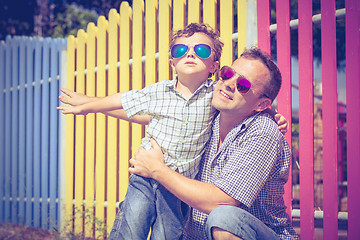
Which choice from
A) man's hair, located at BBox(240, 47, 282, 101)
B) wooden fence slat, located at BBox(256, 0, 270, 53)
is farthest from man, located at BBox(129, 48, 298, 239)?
wooden fence slat, located at BBox(256, 0, 270, 53)

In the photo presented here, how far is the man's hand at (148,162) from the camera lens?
7.27 ft

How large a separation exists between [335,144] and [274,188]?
81 cm

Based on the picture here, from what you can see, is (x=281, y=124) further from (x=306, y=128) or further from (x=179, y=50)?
(x=179, y=50)

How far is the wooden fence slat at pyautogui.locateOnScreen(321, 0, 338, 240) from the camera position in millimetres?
2732

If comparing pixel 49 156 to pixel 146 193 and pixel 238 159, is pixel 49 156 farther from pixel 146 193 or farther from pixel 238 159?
pixel 238 159

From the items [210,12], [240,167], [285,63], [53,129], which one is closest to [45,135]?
[53,129]

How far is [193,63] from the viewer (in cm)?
249

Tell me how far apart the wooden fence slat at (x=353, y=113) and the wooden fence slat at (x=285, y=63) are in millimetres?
420

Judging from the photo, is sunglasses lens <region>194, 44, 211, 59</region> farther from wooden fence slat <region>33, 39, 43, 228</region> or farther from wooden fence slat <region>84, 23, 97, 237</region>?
wooden fence slat <region>33, 39, 43, 228</region>

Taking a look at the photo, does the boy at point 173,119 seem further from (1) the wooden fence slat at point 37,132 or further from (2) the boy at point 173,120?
(1) the wooden fence slat at point 37,132

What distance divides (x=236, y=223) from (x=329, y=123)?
4.15 ft

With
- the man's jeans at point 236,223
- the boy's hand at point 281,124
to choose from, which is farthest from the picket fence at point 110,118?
the man's jeans at point 236,223

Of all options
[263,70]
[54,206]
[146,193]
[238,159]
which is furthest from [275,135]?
[54,206]

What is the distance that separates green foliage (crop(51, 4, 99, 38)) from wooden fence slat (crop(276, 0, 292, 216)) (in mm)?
7506
